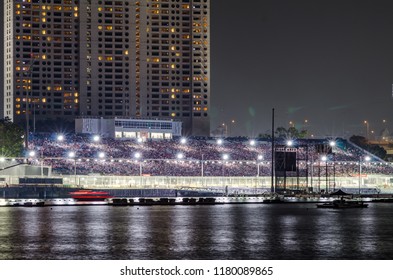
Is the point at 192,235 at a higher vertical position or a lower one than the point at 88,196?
lower

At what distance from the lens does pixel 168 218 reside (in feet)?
343

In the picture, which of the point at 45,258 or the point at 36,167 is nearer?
the point at 45,258

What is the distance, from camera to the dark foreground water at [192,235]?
66.6 m

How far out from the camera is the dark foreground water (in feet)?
218

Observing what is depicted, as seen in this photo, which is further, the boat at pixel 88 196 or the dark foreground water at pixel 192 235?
the boat at pixel 88 196

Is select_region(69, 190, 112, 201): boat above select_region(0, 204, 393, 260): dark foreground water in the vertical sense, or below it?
above

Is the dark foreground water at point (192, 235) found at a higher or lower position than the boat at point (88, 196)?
lower

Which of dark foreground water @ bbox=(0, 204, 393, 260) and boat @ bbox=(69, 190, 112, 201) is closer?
dark foreground water @ bbox=(0, 204, 393, 260)

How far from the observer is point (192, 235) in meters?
80.8

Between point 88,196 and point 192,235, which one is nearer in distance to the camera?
point 192,235

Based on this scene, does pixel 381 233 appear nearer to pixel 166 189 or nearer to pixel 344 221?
pixel 344 221
